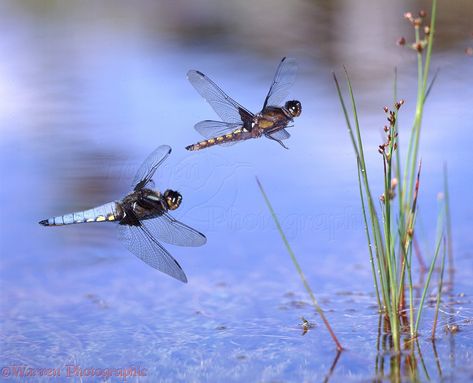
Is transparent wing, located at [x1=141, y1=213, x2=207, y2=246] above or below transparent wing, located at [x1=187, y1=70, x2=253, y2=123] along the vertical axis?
below

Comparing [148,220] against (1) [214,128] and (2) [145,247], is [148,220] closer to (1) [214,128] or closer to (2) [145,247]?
(2) [145,247]

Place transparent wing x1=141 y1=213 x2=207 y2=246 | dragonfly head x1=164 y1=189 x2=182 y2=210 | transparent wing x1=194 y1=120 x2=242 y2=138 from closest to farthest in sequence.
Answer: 1. dragonfly head x1=164 y1=189 x2=182 y2=210
2. transparent wing x1=141 y1=213 x2=207 y2=246
3. transparent wing x1=194 y1=120 x2=242 y2=138

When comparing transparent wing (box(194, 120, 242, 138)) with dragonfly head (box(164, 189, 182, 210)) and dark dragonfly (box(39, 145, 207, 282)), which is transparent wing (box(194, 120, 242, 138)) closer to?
dark dragonfly (box(39, 145, 207, 282))

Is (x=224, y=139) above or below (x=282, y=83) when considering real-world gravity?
below

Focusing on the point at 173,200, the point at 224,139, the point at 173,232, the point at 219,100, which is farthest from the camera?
the point at 219,100

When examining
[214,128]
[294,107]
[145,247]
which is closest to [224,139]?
[214,128]

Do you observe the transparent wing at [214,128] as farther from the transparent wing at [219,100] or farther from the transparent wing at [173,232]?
the transparent wing at [173,232]

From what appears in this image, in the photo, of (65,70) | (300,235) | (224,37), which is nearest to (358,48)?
(224,37)

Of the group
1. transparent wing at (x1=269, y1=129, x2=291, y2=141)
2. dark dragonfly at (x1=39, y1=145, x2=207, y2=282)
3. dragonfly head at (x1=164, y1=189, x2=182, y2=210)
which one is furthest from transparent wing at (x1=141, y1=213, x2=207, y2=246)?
transparent wing at (x1=269, y1=129, x2=291, y2=141)
